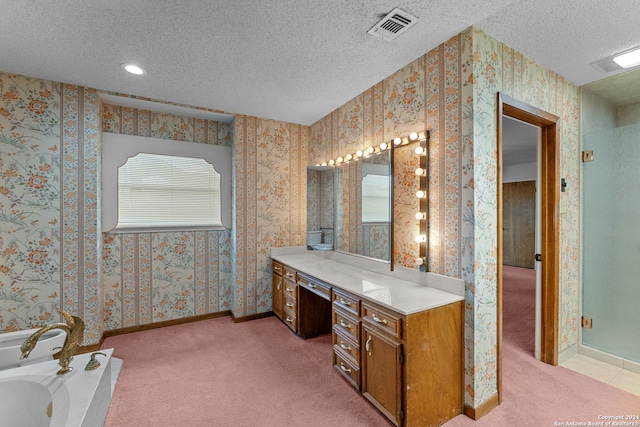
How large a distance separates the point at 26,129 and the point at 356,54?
9.27ft

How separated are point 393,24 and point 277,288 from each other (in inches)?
108

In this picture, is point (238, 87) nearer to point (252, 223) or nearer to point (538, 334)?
point (252, 223)

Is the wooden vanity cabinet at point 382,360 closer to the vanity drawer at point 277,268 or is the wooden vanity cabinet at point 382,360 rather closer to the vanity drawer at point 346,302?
the vanity drawer at point 346,302

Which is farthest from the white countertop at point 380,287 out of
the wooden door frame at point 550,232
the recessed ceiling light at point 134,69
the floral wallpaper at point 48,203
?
the recessed ceiling light at point 134,69

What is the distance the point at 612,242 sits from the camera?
241 cm

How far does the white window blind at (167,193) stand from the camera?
3.01 metres

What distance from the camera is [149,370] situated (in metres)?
2.30

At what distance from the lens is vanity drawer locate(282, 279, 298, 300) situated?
2819mm

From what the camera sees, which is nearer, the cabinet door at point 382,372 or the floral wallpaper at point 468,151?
the cabinet door at point 382,372

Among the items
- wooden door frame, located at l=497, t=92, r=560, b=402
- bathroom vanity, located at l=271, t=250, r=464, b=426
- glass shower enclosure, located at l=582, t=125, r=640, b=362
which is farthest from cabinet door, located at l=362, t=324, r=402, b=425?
glass shower enclosure, located at l=582, t=125, r=640, b=362

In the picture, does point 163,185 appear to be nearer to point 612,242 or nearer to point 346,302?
point 346,302

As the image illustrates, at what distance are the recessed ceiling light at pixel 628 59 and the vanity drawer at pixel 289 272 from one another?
10.0ft

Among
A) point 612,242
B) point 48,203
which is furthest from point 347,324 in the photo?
point 48,203

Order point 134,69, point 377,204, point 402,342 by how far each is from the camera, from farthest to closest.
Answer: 1. point 377,204
2. point 134,69
3. point 402,342
